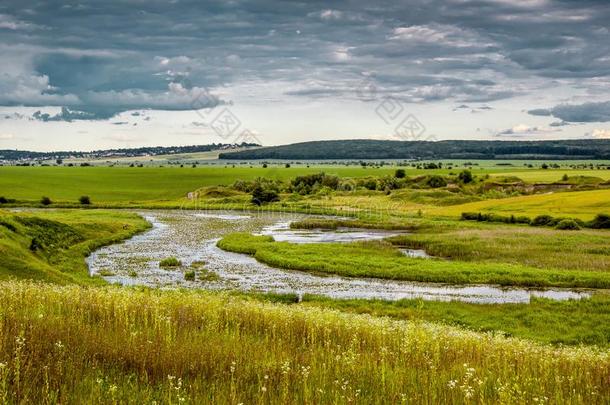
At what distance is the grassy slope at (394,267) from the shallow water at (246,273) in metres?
1.25

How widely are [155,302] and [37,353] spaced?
706 centimetres

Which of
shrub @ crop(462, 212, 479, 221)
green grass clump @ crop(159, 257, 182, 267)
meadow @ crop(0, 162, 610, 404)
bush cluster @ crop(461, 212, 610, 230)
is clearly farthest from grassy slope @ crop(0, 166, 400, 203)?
green grass clump @ crop(159, 257, 182, 267)

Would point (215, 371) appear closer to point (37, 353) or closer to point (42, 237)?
point (37, 353)

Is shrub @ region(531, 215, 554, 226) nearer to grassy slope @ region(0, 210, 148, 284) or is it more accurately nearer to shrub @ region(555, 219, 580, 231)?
shrub @ region(555, 219, 580, 231)

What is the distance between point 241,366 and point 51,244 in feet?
129

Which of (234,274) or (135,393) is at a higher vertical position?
(135,393)

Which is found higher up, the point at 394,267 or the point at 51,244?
the point at 51,244

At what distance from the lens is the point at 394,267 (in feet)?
130

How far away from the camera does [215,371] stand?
8.70 meters

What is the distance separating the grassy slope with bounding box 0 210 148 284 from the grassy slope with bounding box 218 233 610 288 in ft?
41.6

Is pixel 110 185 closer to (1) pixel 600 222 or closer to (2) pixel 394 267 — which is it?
(1) pixel 600 222

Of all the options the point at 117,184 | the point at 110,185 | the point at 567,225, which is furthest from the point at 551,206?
the point at 117,184

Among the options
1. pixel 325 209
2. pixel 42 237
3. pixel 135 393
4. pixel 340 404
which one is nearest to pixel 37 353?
pixel 135 393

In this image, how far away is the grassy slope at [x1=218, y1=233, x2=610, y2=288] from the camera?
117 feet
